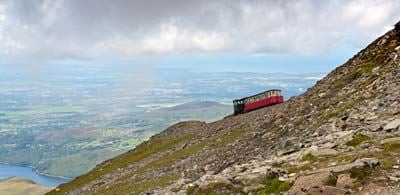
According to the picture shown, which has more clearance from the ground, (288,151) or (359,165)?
(359,165)

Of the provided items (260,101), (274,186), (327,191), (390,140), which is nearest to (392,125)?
(390,140)

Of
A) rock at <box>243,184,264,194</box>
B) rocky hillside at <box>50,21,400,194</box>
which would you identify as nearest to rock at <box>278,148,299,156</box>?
rocky hillside at <box>50,21,400,194</box>

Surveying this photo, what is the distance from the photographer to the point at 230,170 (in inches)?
1164

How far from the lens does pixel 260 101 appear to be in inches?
3300

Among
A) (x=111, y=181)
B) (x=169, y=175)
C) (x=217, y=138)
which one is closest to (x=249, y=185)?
(x=169, y=175)

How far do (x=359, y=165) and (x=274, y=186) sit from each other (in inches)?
151

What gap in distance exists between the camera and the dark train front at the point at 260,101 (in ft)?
269

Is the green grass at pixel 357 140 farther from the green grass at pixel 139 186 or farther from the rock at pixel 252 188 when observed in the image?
the green grass at pixel 139 186

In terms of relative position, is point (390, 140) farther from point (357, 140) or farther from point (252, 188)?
point (252, 188)

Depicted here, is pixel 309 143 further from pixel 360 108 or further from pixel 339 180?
pixel 339 180

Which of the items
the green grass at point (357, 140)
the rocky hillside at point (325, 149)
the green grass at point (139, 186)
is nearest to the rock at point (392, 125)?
the rocky hillside at point (325, 149)

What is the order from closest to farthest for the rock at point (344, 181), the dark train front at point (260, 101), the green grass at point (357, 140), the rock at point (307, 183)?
the rock at point (344, 181) → the rock at point (307, 183) → the green grass at point (357, 140) → the dark train front at point (260, 101)

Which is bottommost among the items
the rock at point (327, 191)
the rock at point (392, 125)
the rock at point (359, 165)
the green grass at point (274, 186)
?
the green grass at point (274, 186)

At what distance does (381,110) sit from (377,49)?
16544mm
